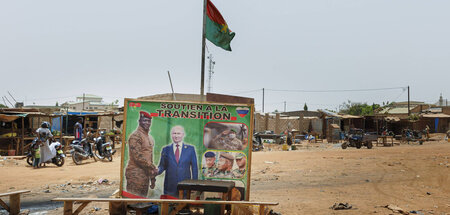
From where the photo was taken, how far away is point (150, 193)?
6.14 m

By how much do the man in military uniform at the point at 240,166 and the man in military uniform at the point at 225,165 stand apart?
9 cm

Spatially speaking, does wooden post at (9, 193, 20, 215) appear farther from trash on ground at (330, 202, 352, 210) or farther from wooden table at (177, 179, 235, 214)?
trash on ground at (330, 202, 352, 210)

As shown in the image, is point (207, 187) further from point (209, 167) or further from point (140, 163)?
point (140, 163)

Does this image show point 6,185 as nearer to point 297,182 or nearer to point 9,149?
point 297,182

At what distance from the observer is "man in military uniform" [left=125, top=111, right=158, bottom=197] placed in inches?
242

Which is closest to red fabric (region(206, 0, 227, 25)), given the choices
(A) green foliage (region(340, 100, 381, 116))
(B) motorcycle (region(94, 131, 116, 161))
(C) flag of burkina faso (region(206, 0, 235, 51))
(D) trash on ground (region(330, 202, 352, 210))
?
(C) flag of burkina faso (region(206, 0, 235, 51))

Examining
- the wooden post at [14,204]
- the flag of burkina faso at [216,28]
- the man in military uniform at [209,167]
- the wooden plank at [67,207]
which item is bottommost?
the wooden post at [14,204]

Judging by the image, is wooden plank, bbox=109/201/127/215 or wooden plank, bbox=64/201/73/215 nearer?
wooden plank, bbox=64/201/73/215

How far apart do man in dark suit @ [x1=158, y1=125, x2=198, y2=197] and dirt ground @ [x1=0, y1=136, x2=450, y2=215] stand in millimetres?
1759

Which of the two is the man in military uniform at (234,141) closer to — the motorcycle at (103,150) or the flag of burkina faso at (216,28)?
the flag of burkina faso at (216,28)

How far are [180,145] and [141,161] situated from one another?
29.1 inches

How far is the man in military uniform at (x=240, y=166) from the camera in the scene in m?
6.05

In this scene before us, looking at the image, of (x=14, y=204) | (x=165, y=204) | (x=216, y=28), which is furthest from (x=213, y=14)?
(x=14, y=204)

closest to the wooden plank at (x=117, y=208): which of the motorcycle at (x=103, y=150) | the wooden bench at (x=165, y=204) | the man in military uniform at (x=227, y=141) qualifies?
the wooden bench at (x=165, y=204)
